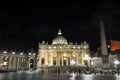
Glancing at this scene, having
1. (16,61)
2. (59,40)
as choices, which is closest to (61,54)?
(59,40)

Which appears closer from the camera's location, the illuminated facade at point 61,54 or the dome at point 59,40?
the illuminated facade at point 61,54

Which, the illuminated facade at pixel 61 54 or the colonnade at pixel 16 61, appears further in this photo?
the illuminated facade at pixel 61 54

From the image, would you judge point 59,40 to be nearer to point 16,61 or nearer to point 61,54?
point 61,54

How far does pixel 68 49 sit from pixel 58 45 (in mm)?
8447

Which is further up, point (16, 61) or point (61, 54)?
point (61, 54)

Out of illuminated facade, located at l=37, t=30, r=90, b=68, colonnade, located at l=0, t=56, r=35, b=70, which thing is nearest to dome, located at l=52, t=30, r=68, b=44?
illuminated facade, located at l=37, t=30, r=90, b=68

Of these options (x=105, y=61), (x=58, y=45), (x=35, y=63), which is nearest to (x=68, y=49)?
(x=58, y=45)

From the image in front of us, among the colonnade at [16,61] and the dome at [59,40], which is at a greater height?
the dome at [59,40]

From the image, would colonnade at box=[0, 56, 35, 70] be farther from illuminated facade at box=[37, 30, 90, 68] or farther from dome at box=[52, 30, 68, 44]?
dome at box=[52, 30, 68, 44]

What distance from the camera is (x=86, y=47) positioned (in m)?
128

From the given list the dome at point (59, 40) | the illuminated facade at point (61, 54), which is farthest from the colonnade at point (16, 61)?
the dome at point (59, 40)

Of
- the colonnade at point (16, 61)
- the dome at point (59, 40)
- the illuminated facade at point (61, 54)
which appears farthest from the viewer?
the dome at point (59, 40)

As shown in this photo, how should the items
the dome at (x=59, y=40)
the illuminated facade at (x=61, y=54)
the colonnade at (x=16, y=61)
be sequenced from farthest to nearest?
the dome at (x=59, y=40) < the illuminated facade at (x=61, y=54) < the colonnade at (x=16, y=61)

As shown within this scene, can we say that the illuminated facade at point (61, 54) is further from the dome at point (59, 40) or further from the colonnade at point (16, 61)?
the colonnade at point (16, 61)
